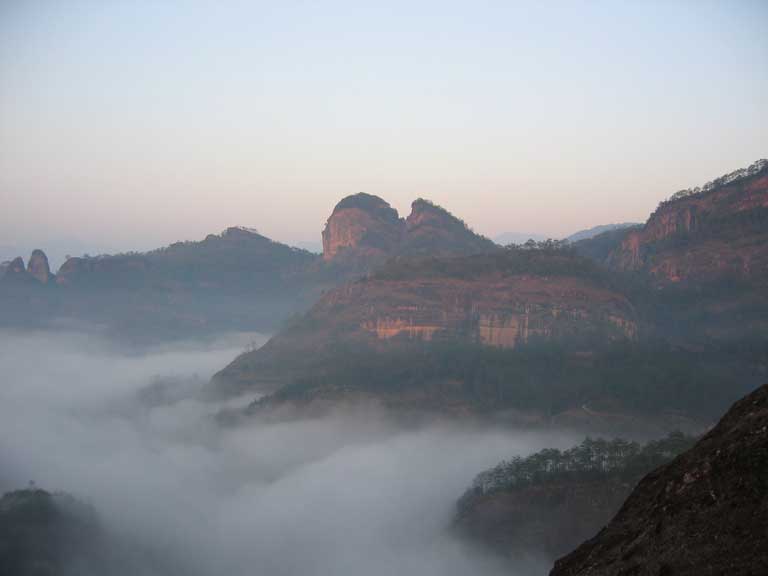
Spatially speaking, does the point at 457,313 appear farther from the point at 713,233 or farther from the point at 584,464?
the point at 584,464

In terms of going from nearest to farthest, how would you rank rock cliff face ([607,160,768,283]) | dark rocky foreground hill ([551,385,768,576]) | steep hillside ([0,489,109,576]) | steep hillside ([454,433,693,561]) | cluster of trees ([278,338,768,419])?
dark rocky foreground hill ([551,385,768,576])
steep hillside ([0,489,109,576])
steep hillside ([454,433,693,561])
cluster of trees ([278,338,768,419])
rock cliff face ([607,160,768,283])

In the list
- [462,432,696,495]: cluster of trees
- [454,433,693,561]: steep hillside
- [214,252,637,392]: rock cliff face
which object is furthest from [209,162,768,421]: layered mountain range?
[454,433,693,561]: steep hillside

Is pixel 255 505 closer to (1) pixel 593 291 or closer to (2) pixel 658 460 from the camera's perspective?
(2) pixel 658 460

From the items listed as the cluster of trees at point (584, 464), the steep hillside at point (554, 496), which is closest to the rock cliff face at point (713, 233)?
the cluster of trees at point (584, 464)

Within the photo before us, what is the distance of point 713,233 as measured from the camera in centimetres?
15050

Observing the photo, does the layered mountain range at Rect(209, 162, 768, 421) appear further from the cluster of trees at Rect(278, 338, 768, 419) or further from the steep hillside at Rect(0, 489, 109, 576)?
the steep hillside at Rect(0, 489, 109, 576)

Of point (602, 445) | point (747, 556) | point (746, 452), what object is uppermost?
point (746, 452)

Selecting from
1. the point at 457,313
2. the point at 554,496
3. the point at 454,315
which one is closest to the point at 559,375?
the point at 457,313

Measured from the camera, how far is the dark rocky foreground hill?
2544cm

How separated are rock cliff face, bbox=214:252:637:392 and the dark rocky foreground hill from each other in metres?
105

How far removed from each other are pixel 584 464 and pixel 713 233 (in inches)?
3583

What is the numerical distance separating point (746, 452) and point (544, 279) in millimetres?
120491

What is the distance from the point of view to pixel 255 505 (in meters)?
91.9

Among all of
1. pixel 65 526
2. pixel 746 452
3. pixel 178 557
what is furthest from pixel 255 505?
pixel 746 452
